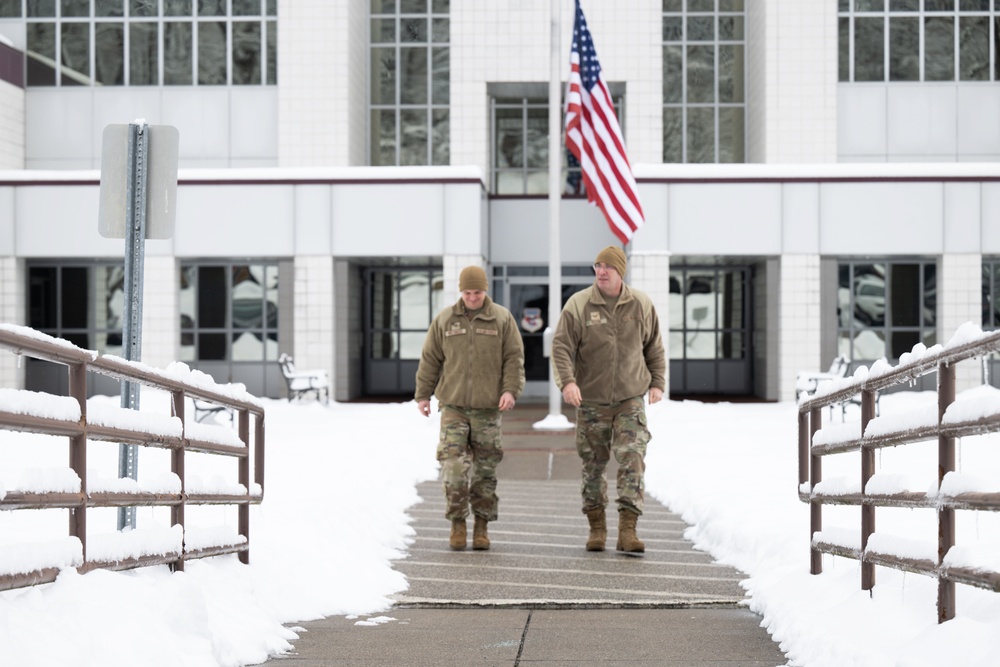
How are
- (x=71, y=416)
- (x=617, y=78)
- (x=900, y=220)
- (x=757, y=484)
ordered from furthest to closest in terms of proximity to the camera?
(x=617, y=78)
(x=900, y=220)
(x=757, y=484)
(x=71, y=416)

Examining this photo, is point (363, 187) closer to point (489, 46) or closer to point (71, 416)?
point (489, 46)

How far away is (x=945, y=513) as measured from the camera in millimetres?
4637

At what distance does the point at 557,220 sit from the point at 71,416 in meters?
17.1

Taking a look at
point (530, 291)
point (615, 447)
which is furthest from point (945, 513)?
point (530, 291)

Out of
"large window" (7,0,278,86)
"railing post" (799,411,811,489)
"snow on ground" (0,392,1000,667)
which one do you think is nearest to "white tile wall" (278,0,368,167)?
"large window" (7,0,278,86)

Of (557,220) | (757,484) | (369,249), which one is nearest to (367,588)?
(757,484)

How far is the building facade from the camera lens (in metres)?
26.6

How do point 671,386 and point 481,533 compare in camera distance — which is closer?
point 481,533

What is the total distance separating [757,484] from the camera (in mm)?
12000

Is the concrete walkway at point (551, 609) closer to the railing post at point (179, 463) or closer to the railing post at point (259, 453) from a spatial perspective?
the railing post at point (179, 463)

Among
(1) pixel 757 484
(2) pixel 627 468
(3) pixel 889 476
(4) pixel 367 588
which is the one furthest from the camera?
(1) pixel 757 484

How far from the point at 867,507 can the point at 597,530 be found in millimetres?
3590

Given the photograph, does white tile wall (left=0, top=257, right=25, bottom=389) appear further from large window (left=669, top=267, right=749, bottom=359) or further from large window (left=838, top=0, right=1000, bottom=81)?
large window (left=838, top=0, right=1000, bottom=81)

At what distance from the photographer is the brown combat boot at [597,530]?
360 inches
